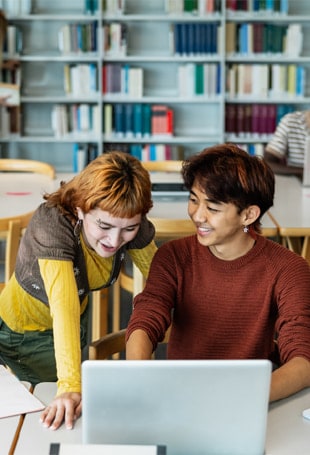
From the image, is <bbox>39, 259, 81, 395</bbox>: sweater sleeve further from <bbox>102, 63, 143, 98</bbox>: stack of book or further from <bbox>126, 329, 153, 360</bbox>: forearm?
<bbox>102, 63, 143, 98</bbox>: stack of book

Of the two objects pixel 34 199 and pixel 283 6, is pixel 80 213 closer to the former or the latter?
pixel 34 199

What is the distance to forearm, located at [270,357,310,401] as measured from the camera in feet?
5.13

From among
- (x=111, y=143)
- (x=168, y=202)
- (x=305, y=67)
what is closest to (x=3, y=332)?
(x=168, y=202)

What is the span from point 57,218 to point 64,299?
234 mm

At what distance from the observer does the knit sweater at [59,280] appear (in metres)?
1.64

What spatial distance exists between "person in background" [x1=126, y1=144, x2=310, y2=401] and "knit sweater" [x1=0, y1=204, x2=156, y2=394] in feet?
0.49

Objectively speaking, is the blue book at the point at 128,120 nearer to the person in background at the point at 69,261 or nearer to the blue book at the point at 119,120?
the blue book at the point at 119,120

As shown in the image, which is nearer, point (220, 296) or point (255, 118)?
point (220, 296)

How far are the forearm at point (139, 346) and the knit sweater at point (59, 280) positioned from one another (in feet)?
0.38

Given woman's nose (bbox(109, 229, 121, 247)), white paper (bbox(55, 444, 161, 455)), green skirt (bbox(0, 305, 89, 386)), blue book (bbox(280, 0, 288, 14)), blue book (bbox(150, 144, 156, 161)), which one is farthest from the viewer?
Answer: blue book (bbox(150, 144, 156, 161))

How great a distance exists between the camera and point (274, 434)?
1.43m

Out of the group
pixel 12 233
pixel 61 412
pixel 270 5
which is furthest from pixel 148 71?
pixel 61 412

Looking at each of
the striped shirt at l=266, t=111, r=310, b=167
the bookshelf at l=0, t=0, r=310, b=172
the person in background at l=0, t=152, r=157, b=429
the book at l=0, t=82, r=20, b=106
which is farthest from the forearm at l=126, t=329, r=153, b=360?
the bookshelf at l=0, t=0, r=310, b=172

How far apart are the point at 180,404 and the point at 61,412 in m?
0.35
